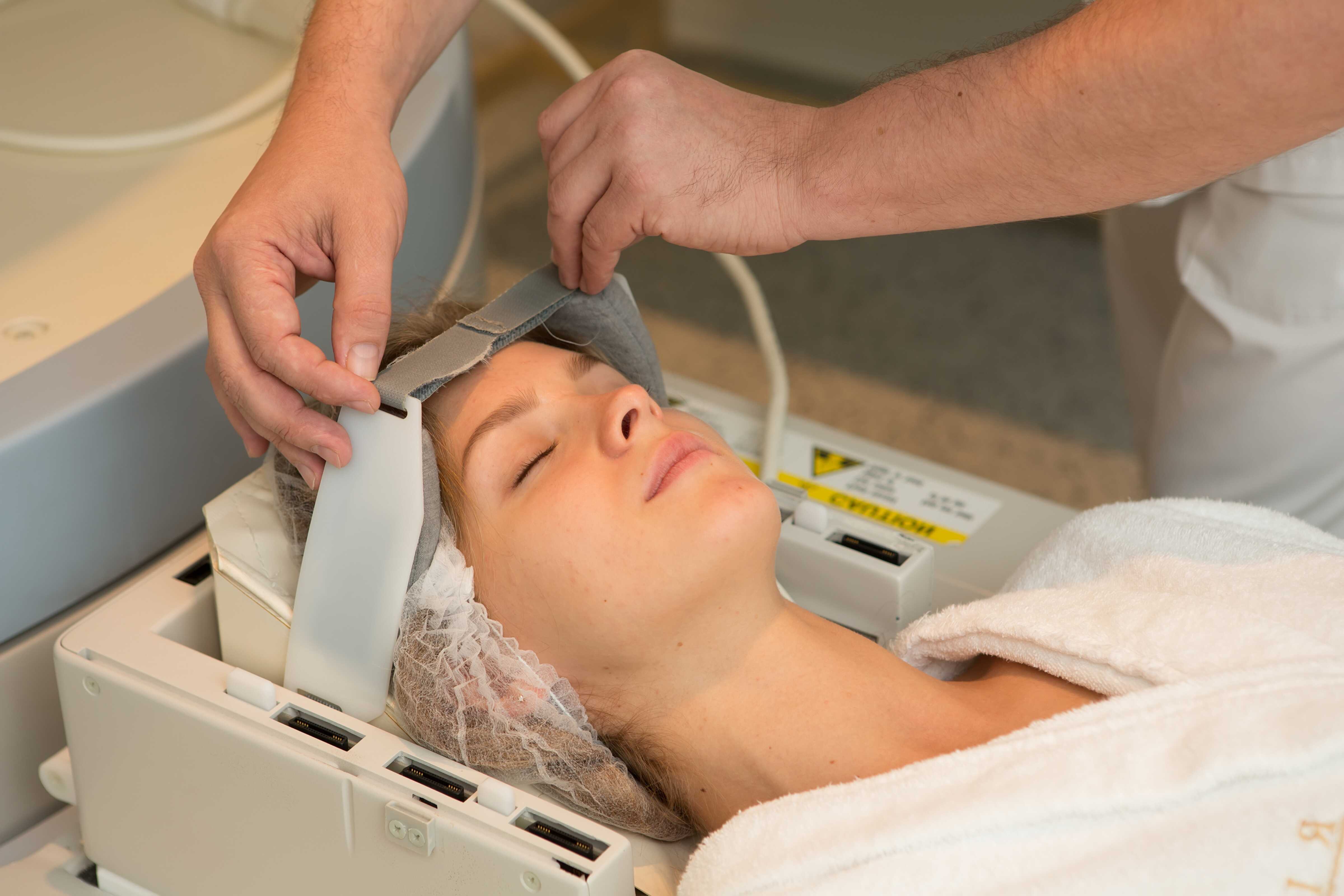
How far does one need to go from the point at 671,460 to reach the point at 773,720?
217mm

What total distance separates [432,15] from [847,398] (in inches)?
58.0

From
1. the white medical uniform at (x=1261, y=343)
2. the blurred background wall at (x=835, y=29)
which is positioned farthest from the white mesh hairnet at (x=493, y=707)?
the blurred background wall at (x=835, y=29)

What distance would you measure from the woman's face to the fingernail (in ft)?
0.42

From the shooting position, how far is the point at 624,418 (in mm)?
943

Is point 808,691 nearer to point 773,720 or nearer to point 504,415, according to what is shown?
point 773,720

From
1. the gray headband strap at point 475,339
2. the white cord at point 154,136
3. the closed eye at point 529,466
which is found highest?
the white cord at point 154,136

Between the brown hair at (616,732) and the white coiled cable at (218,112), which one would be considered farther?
the white coiled cable at (218,112)

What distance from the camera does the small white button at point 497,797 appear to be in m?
0.79

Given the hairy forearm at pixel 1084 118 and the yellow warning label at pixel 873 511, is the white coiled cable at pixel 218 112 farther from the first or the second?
the yellow warning label at pixel 873 511

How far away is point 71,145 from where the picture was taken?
1.19 m

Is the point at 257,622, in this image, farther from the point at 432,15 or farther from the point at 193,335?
the point at 432,15

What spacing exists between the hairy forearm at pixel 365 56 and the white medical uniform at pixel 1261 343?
0.81 m

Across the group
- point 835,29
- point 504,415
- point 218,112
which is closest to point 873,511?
point 504,415

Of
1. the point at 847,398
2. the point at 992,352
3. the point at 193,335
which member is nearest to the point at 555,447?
the point at 193,335
